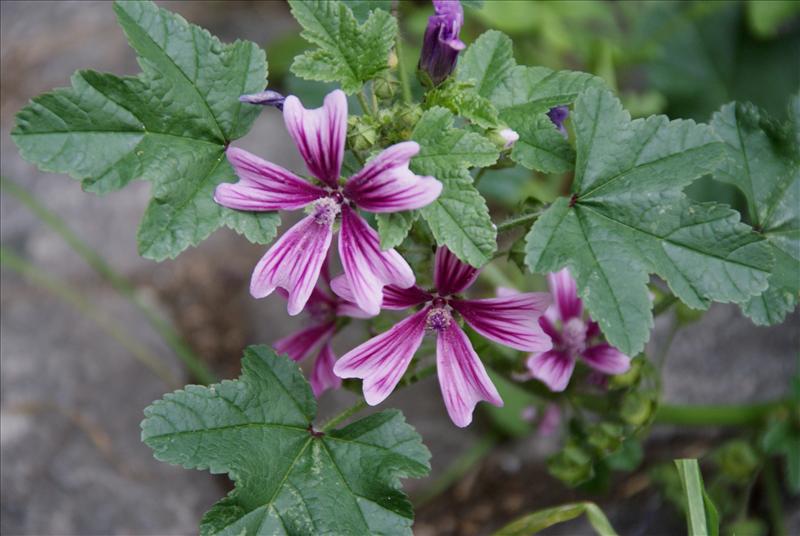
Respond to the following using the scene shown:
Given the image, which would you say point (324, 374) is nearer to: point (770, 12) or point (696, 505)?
point (696, 505)

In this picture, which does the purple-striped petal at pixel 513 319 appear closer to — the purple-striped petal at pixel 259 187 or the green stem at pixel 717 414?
the purple-striped petal at pixel 259 187

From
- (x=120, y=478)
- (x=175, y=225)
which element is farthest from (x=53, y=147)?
(x=120, y=478)

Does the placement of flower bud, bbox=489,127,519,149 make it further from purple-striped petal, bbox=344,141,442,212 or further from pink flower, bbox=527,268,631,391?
pink flower, bbox=527,268,631,391

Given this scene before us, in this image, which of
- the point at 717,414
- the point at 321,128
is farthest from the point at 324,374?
the point at 717,414

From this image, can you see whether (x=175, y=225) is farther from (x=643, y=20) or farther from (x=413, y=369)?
(x=643, y=20)

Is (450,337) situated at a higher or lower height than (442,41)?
lower

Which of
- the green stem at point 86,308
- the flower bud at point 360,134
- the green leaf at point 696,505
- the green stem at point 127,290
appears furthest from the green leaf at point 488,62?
→ the green stem at point 86,308

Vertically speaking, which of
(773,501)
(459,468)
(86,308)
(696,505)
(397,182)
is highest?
(397,182)

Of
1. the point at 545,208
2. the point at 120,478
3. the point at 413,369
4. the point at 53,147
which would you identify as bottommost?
the point at 120,478
